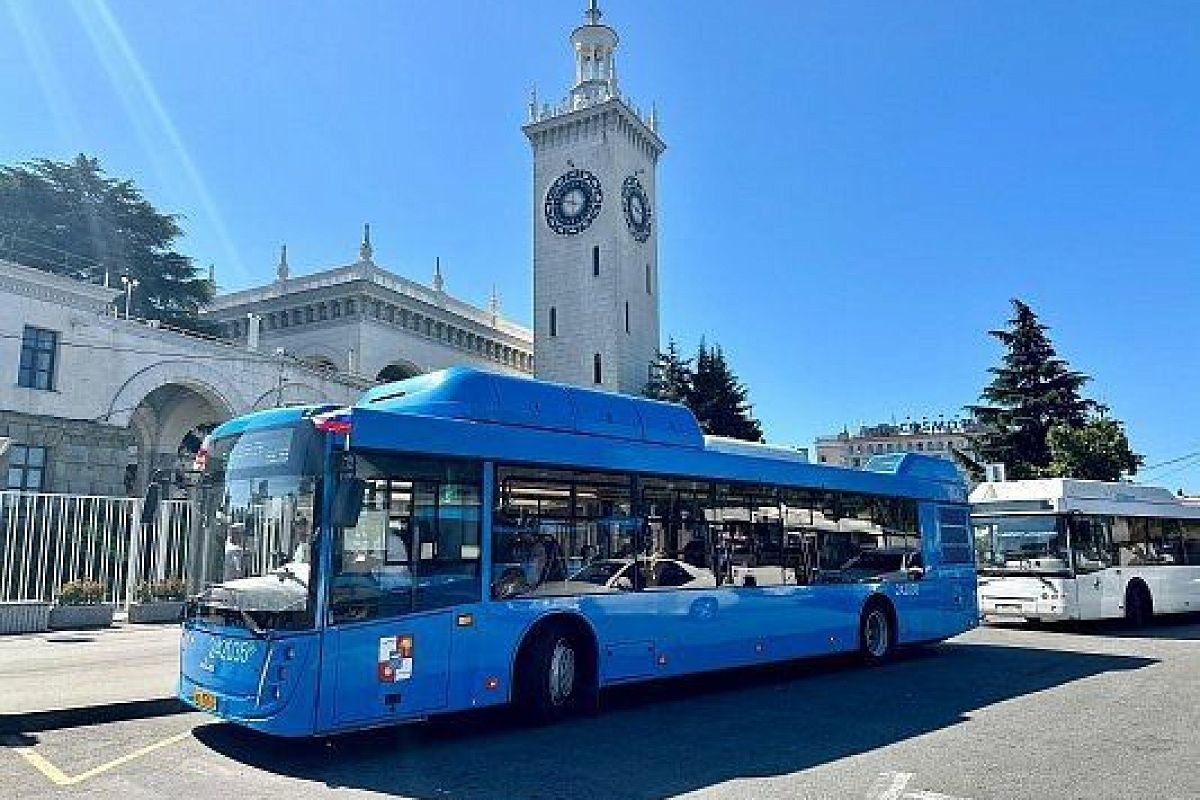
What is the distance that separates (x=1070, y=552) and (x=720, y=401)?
32.5 meters

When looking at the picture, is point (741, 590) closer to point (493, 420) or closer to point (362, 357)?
point (493, 420)

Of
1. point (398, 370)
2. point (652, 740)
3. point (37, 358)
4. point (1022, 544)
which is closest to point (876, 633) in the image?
point (1022, 544)

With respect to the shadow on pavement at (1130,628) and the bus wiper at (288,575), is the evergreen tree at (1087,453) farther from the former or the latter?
the bus wiper at (288,575)

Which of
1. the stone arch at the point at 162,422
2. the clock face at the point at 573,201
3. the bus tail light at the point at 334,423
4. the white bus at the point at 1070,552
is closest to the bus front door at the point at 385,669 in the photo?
the bus tail light at the point at 334,423

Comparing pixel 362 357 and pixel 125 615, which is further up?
pixel 362 357

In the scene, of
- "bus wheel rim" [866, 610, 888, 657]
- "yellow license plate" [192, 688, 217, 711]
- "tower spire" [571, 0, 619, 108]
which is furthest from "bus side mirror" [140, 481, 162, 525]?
"tower spire" [571, 0, 619, 108]

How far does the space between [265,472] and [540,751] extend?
10.6 ft

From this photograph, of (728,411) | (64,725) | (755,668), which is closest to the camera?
(64,725)

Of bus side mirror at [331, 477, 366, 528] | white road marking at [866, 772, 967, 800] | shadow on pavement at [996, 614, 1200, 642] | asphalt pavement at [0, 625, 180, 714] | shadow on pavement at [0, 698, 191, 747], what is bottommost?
shadow on pavement at [996, 614, 1200, 642]

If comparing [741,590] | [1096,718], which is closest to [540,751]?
[741,590]

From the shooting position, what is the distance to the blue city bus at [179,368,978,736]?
6984 mm

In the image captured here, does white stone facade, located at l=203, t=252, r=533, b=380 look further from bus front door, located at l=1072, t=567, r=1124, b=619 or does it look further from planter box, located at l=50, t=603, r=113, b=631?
bus front door, located at l=1072, t=567, r=1124, b=619

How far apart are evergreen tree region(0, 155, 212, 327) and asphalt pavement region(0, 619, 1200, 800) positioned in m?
34.9

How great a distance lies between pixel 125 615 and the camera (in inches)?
767
